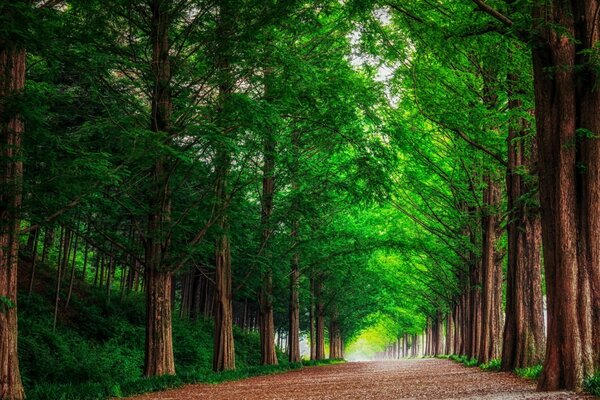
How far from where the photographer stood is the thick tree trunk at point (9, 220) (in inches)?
307

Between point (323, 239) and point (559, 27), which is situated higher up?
point (559, 27)

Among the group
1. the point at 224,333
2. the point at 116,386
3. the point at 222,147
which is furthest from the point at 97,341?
the point at 222,147

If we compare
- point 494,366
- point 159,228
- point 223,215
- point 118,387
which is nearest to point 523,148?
point 494,366

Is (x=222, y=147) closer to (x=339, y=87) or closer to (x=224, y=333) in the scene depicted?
(x=339, y=87)

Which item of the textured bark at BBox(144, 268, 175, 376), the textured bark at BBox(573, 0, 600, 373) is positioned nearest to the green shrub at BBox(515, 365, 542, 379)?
the textured bark at BBox(573, 0, 600, 373)

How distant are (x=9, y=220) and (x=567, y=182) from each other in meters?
8.41

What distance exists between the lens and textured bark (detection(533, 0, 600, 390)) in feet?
24.0

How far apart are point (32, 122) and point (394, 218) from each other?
18421mm

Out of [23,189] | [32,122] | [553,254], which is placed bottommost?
[553,254]

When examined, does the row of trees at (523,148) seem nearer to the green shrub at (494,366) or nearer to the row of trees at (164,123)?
the green shrub at (494,366)

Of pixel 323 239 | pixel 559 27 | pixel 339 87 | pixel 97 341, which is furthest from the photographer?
pixel 323 239

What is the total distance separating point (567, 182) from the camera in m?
7.68

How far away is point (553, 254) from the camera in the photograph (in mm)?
7758

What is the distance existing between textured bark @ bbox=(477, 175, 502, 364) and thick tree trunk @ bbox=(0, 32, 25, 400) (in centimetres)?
1357
